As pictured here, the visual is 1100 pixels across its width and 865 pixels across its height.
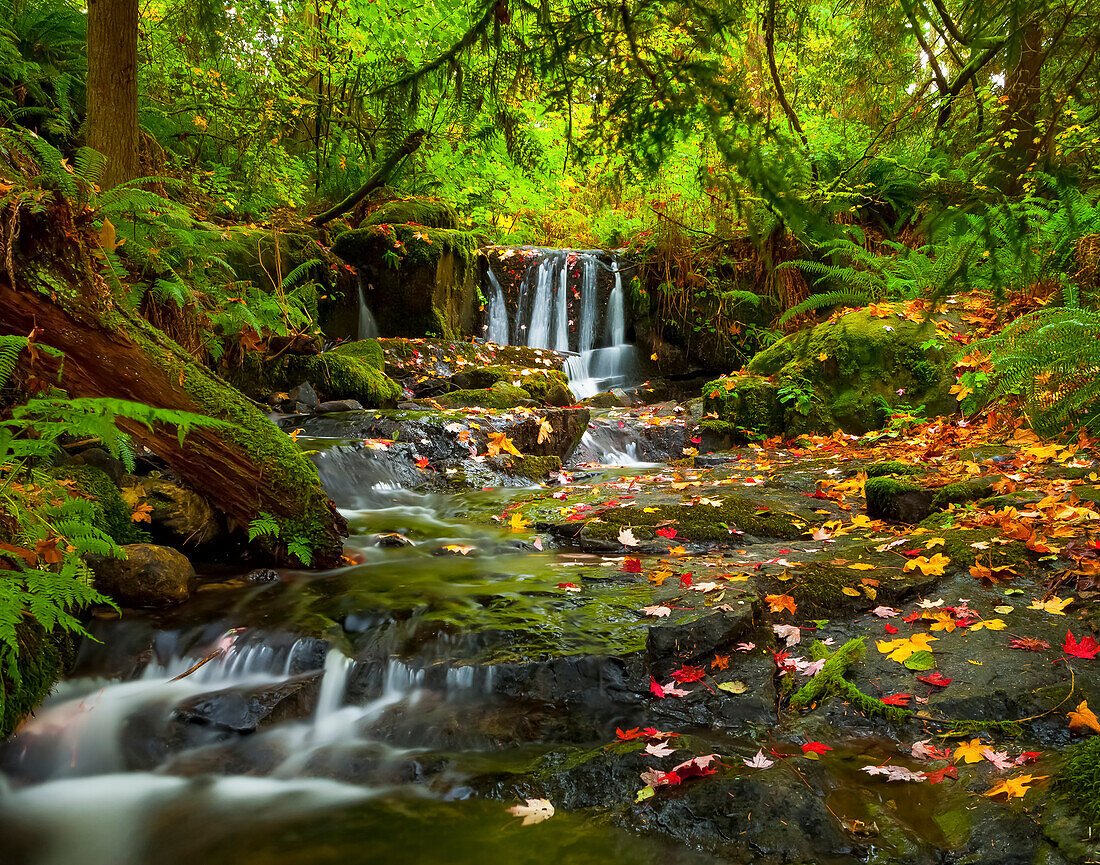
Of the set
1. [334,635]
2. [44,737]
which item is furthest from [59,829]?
[334,635]

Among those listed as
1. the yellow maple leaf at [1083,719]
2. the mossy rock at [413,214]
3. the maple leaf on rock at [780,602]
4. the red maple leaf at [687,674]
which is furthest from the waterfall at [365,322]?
the yellow maple leaf at [1083,719]

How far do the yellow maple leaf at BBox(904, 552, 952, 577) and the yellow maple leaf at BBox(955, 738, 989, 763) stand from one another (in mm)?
1326

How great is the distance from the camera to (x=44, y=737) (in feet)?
10.0

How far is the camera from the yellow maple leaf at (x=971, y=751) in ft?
7.84

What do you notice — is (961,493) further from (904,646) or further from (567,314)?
(567,314)

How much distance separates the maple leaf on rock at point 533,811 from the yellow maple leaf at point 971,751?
5.05 ft

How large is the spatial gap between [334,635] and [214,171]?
9784mm

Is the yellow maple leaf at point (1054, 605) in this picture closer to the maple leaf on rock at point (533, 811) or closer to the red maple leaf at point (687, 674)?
the red maple leaf at point (687, 674)

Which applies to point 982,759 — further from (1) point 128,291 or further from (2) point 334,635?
(1) point 128,291

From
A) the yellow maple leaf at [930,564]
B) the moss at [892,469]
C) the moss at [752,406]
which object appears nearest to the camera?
the yellow maple leaf at [930,564]

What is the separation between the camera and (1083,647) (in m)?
2.76

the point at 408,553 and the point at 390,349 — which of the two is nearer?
the point at 408,553

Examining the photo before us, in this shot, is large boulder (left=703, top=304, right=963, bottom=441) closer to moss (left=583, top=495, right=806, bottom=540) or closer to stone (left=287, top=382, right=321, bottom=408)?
moss (left=583, top=495, right=806, bottom=540)

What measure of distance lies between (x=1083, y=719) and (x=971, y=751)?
43 cm
